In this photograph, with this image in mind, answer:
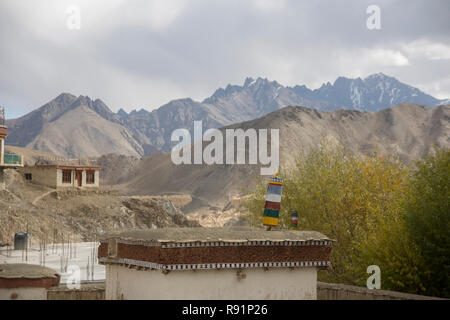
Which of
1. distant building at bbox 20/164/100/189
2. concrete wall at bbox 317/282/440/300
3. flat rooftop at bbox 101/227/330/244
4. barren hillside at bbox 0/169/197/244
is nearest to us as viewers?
flat rooftop at bbox 101/227/330/244

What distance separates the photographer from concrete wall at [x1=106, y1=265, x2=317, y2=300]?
44.4 ft

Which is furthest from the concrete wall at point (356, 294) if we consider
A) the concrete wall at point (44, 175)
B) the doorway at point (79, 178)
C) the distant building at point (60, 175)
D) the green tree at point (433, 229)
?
the doorway at point (79, 178)

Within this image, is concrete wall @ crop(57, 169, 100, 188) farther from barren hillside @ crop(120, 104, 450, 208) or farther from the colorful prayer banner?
barren hillside @ crop(120, 104, 450, 208)

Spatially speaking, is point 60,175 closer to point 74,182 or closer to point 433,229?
point 74,182

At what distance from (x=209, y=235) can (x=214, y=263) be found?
0.79 metres

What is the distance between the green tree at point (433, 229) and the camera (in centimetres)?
1927

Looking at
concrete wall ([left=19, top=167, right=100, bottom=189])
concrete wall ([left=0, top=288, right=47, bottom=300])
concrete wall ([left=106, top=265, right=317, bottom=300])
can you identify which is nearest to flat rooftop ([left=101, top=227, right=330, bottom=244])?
concrete wall ([left=106, top=265, right=317, bottom=300])

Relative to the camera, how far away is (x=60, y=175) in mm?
65438

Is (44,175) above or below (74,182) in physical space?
above

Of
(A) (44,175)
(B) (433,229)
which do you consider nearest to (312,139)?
(A) (44,175)

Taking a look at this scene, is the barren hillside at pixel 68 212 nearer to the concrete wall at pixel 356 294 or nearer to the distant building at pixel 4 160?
the distant building at pixel 4 160

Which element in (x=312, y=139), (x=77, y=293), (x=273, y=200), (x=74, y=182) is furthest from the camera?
(x=312, y=139)

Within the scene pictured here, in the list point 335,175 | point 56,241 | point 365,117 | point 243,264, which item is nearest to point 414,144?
point 365,117

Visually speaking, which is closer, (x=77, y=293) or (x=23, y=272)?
(x=23, y=272)
